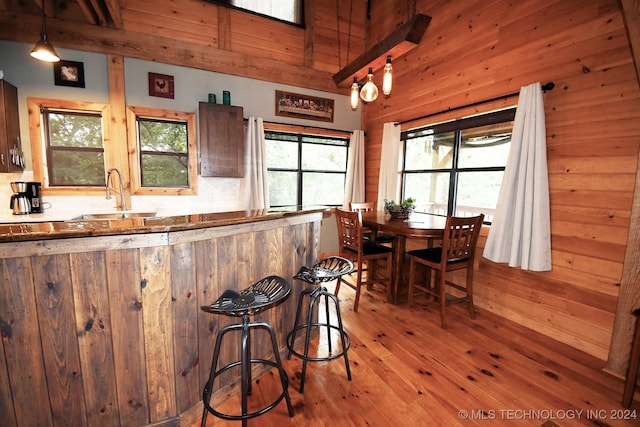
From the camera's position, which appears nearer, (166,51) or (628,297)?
(628,297)

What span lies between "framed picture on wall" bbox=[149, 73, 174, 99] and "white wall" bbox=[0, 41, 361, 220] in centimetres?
5

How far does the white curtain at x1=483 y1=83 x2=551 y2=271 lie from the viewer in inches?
88.0

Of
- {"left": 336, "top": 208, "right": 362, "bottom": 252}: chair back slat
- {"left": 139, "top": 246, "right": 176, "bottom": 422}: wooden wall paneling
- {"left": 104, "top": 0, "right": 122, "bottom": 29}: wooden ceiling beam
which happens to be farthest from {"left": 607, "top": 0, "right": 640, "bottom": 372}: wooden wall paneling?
{"left": 104, "top": 0, "right": 122, "bottom": 29}: wooden ceiling beam

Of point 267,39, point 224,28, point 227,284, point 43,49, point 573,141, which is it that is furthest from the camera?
point 267,39

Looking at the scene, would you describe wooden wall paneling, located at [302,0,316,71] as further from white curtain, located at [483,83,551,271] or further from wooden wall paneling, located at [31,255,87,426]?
wooden wall paneling, located at [31,255,87,426]

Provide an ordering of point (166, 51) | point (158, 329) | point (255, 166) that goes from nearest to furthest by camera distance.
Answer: point (158, 329)
point (166, 51)
point (255, 166)

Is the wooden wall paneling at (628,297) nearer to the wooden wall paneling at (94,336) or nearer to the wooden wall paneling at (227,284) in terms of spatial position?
the wooden wall paneling at (227,284)

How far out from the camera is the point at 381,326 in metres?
2.43

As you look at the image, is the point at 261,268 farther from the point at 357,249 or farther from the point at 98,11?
the point at 98,11

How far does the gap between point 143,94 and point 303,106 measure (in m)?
2.14

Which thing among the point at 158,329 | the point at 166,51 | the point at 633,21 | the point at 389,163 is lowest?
Answer: the point at 158,329

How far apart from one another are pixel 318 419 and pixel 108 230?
1411 millimetres

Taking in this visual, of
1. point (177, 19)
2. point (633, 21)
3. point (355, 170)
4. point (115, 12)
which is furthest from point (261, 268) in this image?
Answer: point (177, 19)

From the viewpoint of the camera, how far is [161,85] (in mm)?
3322
